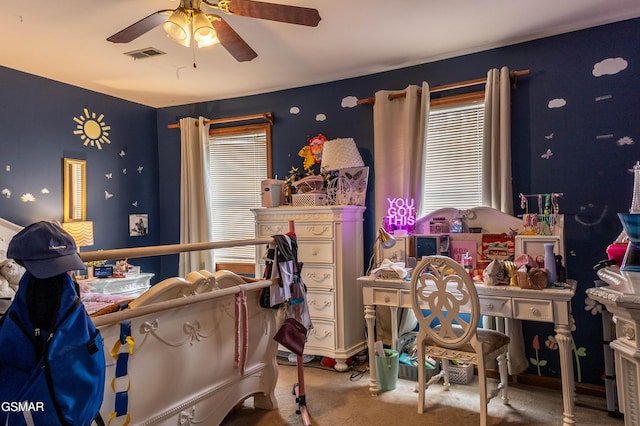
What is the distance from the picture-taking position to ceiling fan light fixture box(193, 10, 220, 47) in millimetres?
2184

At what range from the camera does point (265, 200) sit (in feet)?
13.0

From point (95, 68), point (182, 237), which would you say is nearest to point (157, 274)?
point (182, 237)

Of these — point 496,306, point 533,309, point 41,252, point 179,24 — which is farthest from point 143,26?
point 533,309

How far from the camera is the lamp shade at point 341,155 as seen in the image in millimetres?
3711

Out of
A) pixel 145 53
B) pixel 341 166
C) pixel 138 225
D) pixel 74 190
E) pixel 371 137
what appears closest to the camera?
pixel 145 53

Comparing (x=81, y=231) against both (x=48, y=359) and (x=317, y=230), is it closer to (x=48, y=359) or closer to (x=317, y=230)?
(x=317, y=230)

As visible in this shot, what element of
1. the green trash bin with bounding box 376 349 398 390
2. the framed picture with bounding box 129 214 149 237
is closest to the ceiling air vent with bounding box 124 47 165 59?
the framed picture with bounding box 129 214 149 237

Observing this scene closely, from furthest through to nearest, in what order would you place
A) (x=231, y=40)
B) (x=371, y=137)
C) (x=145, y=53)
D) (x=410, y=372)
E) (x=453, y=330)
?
(x=371, y=137) < (x=145, y=53) < (x=410, y=372) < (x=453, y=330) < (x=231, y=40)

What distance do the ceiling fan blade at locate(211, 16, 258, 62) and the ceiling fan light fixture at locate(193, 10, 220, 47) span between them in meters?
0.06

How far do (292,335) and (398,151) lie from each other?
1852 millimetres

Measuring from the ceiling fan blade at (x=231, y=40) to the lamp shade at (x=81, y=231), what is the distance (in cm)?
230

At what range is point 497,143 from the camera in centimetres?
328

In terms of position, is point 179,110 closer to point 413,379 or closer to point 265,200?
point 265,200

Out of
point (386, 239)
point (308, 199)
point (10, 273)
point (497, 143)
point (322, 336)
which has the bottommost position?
point (322, 336)
